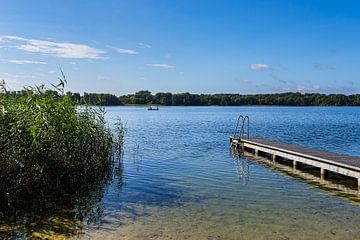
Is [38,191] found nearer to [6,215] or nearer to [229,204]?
[6,215]

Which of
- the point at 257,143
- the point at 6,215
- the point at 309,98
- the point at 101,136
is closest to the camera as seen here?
the point at 6,215

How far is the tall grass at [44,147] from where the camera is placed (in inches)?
317

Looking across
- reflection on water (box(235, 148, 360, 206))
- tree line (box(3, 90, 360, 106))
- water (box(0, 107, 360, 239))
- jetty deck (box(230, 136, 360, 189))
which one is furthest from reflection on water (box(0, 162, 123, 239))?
tree line (box(3, 90, 360, 106))

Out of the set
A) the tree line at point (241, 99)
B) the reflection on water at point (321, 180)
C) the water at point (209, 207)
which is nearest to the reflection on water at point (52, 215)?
the water at point (209, 207)

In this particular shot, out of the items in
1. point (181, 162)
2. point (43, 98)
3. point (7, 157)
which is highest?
point (43, 98)

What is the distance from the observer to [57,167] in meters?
9.63

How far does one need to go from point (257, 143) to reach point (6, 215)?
13874 millimetres

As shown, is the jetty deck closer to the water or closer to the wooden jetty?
the wooden jetty

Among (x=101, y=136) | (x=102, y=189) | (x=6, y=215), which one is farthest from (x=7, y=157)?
(x=101, y=136)

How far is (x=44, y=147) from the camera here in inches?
362

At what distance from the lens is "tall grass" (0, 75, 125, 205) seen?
8.06m

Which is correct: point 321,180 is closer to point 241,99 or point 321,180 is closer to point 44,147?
point 44,147

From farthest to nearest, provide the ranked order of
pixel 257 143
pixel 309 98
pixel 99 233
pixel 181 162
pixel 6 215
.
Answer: pixel 309 98, pixel 257 143, pixel 181 162, pixel 6 215, pixel 99 233

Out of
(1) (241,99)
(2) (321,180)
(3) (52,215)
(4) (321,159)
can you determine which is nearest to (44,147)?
(3) (52,215)
